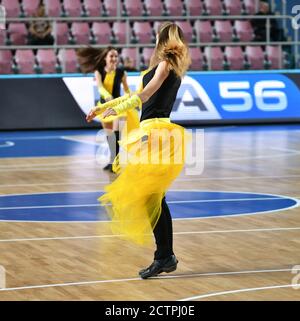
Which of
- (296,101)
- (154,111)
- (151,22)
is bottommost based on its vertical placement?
(296,101)

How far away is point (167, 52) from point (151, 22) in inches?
740

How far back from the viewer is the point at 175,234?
11.1 metres

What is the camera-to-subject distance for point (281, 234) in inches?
431

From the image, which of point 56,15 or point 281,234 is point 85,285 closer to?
point 281,234

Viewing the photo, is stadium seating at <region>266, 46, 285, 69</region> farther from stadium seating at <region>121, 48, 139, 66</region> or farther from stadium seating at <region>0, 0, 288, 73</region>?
stadium seating at <region>121, 48, 139, 66</region>

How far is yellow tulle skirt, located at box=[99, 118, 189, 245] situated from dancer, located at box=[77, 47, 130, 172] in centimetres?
803

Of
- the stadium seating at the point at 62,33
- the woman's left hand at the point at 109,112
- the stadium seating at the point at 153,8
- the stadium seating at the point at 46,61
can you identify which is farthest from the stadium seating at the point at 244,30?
the woman's left hand at the point at 109,112

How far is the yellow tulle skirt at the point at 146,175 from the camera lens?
881cm

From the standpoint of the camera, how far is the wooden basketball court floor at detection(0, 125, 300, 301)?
333 inches

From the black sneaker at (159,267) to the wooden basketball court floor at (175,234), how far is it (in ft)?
0.26

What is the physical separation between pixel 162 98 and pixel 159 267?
4.74 ft

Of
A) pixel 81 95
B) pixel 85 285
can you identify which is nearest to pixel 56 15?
pixel 81 95
